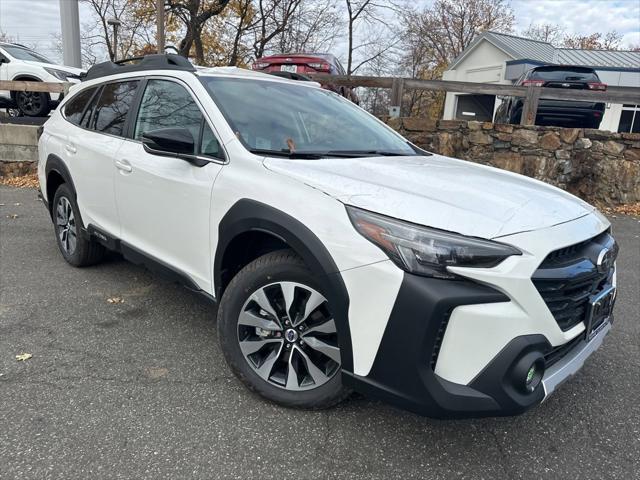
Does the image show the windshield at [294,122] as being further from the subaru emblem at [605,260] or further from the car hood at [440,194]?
the subaru emblem at [605,260]

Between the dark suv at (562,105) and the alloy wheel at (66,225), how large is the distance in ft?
24.5

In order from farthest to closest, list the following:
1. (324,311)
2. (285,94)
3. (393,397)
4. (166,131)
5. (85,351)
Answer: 1. (285,94)
2. (85,351)
3. (166,131)
4. (324,311)
5. (393,397)

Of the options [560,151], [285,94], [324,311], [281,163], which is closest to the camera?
[324,311]

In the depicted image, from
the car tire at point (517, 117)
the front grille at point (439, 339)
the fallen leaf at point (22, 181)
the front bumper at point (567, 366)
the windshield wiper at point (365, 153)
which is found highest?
the car tire at point (517, 117)

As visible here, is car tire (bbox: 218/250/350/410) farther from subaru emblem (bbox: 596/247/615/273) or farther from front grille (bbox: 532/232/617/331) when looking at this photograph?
subaru emblem (bbox: 596/247/615/273)

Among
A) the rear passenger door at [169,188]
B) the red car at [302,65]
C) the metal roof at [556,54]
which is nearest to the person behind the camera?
the rear passenger door at [169,188]

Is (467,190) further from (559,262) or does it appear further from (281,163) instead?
(281,163)

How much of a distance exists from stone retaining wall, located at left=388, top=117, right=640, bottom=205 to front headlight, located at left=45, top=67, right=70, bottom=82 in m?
7.19

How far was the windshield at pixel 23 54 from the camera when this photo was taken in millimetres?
11109

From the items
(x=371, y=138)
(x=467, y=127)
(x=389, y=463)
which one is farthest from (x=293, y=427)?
(x=467, y=127)

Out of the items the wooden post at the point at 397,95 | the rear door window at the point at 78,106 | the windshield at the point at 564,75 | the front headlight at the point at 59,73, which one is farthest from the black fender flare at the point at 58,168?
the windshield at the point at 564,75

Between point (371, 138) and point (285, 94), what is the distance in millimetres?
649

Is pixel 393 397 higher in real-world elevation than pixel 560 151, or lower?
lower

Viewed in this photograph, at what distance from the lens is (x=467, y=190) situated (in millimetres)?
2320
